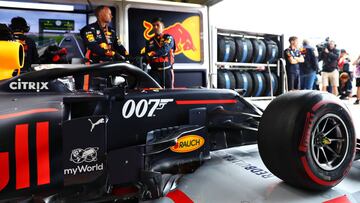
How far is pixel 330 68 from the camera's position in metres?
8.94

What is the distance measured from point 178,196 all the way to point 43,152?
66 centimetres

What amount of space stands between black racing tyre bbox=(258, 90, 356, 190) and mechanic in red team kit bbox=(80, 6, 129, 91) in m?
2.79

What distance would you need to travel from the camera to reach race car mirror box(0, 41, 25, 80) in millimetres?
1616

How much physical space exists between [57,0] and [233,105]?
3.18 meters

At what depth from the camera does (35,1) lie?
4301mm

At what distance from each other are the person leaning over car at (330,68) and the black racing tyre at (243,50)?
3.92m

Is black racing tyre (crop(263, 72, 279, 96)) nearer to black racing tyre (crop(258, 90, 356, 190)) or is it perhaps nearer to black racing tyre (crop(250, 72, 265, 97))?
black racing tyre (crop(250, 72, 265, 97))

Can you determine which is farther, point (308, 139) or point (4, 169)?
point (308, 139)

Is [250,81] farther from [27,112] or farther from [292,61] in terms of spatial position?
[27,112]

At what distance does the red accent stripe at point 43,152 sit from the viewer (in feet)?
4.35

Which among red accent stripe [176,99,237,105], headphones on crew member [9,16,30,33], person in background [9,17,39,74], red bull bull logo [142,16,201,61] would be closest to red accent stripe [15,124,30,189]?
red accent stripe [176,99,237,105]

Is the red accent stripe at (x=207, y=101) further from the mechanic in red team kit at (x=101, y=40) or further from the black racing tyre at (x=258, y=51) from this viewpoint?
the black racing tyre at (x=258, y=51)

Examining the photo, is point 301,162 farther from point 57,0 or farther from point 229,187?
point 57,0

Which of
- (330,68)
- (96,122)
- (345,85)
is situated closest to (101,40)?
(96,122)
